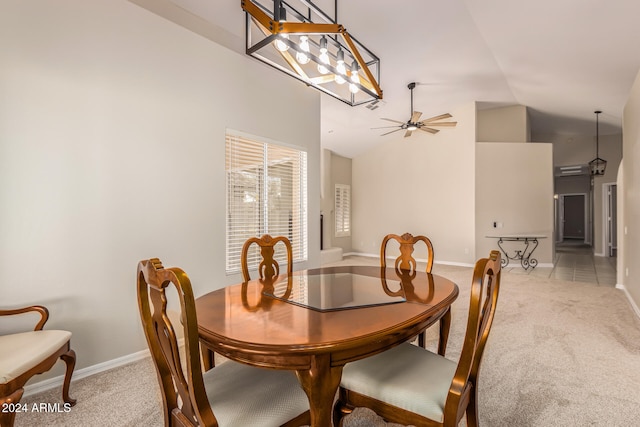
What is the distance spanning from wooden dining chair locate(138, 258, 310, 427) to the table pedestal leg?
0.13 meters

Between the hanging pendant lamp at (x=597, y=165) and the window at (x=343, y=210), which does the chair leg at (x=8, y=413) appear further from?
the hanging pendant lamp at (x=597, y=165)

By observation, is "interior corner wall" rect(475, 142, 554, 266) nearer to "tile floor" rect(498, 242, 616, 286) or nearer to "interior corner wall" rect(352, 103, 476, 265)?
"interior corner wall" rect(352, 103, 476, 265)

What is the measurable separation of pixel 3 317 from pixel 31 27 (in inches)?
77.4

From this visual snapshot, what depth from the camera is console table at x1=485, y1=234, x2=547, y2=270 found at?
6.77 meters

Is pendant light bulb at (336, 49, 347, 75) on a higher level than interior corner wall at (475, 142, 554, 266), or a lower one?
higher

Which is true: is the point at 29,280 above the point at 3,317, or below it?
above

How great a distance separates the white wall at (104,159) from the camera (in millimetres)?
2121

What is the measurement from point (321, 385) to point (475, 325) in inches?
23.5

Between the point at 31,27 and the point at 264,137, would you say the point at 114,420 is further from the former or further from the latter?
the point at 264,137

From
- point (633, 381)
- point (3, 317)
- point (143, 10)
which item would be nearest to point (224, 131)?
point (143, 10)

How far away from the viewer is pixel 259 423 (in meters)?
1.13

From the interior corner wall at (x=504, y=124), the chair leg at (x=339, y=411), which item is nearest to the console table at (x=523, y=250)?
the interior corner wall at (x=504, y=124)

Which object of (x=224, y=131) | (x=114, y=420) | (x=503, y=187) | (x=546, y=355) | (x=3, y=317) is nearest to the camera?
(x=114, y=420)

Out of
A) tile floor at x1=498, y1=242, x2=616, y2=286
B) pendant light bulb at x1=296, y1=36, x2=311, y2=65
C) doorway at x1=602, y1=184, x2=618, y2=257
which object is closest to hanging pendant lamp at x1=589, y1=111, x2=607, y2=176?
doorway at x1=602, y1=184, x2=618, y2=257
